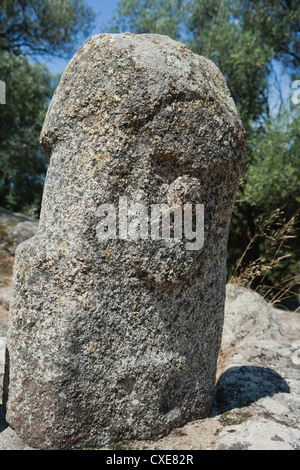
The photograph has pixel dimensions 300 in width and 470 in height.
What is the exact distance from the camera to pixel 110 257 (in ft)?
7.22

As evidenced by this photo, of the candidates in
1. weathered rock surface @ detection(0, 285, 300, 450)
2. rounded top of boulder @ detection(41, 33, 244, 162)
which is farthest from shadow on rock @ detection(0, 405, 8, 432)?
rounded top of boulder @ detection(41, 33, 244, 162)

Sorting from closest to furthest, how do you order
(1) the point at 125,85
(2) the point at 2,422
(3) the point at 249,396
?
(1) the point at 125,85 → (2) the point at 2,422 → (3) the point at 249,396

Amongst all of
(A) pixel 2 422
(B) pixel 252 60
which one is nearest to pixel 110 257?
(A) pixel 2 422

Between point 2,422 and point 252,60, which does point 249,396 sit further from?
point 252,60

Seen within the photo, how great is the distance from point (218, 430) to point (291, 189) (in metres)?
6.79

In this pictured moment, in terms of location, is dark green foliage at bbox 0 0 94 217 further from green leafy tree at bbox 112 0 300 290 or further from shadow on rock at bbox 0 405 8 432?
shadow on rock at bbox 0 405 8 432

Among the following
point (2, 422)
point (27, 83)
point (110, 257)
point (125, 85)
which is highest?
point (27, 83)

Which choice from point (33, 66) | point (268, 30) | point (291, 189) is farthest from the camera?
point (33, 66)

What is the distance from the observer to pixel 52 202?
227cm

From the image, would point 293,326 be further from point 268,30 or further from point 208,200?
point 268,30

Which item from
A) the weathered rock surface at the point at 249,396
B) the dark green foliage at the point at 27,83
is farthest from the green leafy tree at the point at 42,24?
the weathered rock surface at the point at 249,396

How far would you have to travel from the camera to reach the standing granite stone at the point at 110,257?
216cm

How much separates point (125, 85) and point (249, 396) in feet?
7.03
